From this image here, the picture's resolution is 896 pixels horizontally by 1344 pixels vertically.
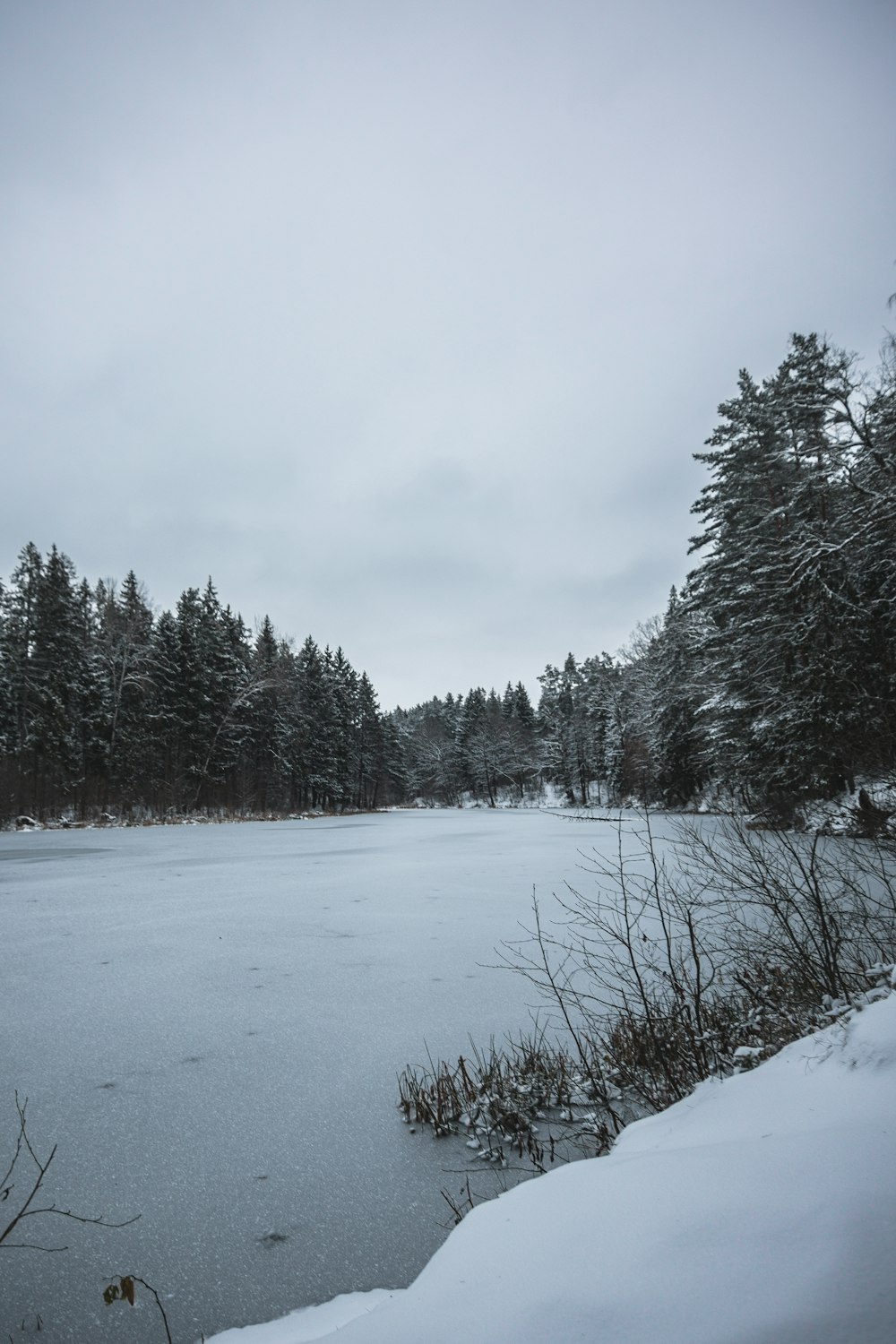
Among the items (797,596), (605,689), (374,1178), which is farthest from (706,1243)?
(605,689)

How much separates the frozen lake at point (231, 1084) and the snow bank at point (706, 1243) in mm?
380

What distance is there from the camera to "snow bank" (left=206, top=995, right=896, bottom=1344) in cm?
98

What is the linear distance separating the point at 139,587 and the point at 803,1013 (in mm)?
41971

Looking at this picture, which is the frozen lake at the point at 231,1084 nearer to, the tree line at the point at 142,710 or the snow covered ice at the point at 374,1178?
the snow covered ice at the point at 374,1178

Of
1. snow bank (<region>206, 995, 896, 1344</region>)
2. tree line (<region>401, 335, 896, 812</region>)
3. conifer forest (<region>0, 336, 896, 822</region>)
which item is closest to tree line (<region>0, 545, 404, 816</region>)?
conifer forest (<region>0, 336, 896, 822</region>)

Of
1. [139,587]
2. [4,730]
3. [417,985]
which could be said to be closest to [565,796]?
[139,587]

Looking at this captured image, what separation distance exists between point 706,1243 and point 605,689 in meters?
47.7

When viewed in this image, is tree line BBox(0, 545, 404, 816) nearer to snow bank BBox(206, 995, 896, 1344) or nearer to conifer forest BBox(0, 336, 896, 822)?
conifer forest BBox(0, 336, 896, 822)

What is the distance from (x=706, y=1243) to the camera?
1.19 m

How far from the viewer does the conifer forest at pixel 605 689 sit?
10758mm

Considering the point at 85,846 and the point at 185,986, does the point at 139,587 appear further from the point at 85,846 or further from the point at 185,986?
the point at 185,986

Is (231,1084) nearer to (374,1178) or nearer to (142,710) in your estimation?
(374,1178)

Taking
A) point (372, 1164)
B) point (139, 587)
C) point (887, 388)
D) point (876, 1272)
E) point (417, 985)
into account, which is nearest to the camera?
point (876, 1272)

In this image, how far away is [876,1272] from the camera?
954mm
